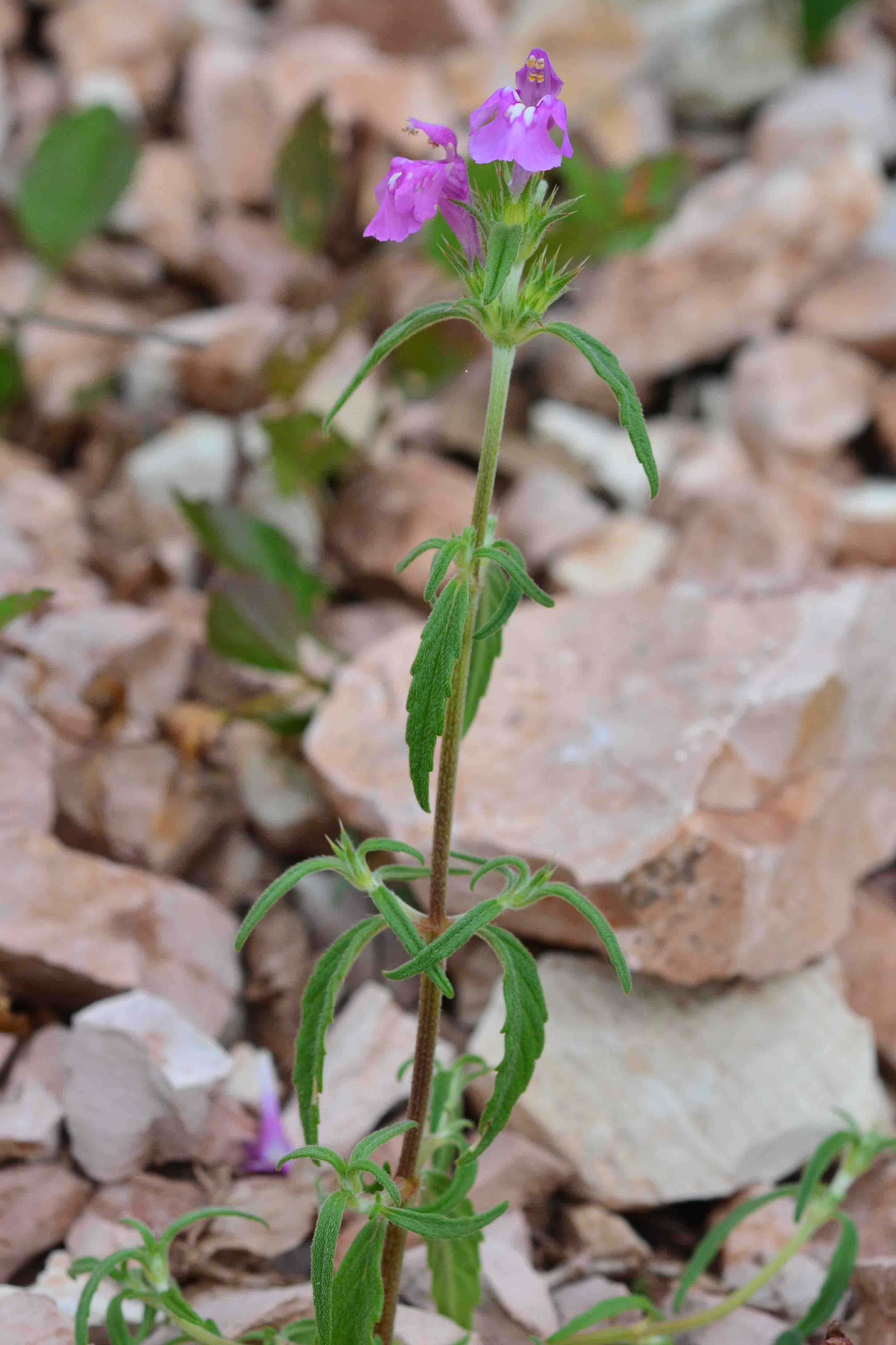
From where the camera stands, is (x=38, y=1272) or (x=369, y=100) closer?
(x=38, y=1272)

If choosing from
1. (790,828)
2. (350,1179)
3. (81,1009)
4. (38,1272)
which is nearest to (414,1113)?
(350,1179)

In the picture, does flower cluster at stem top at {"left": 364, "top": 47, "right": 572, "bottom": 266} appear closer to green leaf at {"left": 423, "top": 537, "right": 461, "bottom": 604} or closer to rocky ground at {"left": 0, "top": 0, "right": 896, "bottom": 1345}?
green leaf at {"left": 423, "top": 537, "right": 461, "bottom": 604}

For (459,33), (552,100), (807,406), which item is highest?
(459,33)

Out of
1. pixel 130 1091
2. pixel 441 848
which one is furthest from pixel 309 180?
pixel 441 848

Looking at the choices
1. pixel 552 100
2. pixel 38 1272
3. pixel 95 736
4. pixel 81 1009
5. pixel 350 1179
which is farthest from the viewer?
pixel 95 736

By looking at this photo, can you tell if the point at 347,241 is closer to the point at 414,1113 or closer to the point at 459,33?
the point at 459,33

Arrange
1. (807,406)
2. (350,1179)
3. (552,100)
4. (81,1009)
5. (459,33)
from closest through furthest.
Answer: (552,100) → (350,1179) → (81,1009) → (807,406) → (459,33)

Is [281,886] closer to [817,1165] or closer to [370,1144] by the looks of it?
[370,1144]
